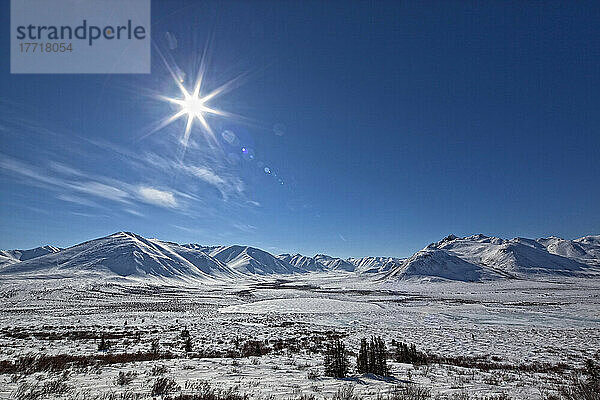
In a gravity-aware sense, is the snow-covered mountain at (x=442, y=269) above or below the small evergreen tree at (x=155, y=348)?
below

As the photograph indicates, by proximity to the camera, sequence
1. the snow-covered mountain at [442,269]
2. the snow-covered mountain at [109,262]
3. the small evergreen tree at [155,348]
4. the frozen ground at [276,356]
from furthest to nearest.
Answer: the snow-covered mountain at [442,269], the snow-covered mountain at [109,262], the small evergreen tree at [155,348], the frozen ground at [276,356]

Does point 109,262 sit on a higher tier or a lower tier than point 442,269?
higher

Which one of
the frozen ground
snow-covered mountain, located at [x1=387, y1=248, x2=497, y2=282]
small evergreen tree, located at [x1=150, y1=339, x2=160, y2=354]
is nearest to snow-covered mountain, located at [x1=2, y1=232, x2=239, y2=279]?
snow-covered mountain, located at [x1=387, y1=248, x2=497, y2=282]

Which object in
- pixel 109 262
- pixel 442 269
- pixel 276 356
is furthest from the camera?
pixel 442 269

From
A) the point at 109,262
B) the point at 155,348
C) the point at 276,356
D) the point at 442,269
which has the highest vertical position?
the point at 109,262

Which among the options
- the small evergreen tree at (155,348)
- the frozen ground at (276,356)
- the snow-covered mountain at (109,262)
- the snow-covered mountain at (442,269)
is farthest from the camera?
the snow-covered mountain at (442,269)

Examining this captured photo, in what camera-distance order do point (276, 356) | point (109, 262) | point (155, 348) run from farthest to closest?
point (109, 262)
point (155, 348)
point (276, 356)

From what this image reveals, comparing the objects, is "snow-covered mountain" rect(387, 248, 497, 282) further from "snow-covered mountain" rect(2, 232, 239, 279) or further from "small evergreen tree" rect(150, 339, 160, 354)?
"small evergreen tree" rect(150, 339, 160, 354)

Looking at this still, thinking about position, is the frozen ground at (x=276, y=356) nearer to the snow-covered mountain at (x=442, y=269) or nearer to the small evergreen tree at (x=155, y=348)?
the small evergreen tree at (x=155, y=348)

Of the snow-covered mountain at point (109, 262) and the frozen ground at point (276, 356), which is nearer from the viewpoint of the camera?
the frozen ground at point (276, 356)

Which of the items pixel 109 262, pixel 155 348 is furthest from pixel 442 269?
pixel 109 262

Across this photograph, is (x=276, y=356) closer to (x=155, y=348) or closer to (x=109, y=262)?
(x=155, y=348)

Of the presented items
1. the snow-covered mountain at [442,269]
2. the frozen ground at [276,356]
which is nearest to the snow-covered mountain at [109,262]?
the snow-covered mountain at [442,269]

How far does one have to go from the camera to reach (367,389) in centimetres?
998
